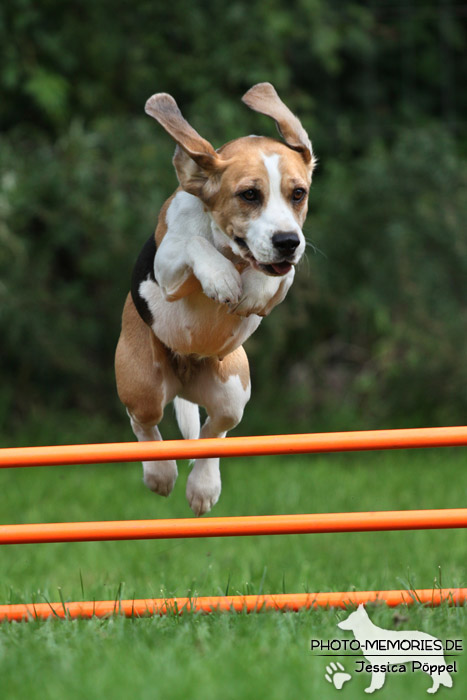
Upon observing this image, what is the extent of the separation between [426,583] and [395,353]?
4493 mm

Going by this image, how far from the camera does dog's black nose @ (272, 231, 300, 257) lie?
3.33 meters

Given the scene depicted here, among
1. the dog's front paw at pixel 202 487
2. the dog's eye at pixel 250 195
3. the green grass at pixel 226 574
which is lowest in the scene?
the green grass at pixel 226 574

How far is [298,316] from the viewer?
9.90 meters

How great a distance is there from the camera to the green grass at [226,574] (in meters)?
2.99

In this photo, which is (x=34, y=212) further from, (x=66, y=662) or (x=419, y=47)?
(x=66, y=662)

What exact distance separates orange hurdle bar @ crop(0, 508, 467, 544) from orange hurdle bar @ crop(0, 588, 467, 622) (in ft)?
1.26

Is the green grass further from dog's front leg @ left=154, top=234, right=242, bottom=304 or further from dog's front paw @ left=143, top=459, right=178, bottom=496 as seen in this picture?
dog's front leg @ left=154, top=234, right=242, bottom=304

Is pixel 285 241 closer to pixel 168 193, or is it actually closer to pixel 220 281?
pixel 220 281

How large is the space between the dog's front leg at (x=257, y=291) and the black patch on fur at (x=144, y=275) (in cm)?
46

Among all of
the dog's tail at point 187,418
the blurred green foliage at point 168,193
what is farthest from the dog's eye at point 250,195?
the blurred green foliage at point 168,193

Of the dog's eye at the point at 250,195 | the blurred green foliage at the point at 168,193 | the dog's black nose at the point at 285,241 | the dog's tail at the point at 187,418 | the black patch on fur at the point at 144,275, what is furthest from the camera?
the blurred green foliage at the point at 168,193

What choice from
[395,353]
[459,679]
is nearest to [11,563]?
[459,679]

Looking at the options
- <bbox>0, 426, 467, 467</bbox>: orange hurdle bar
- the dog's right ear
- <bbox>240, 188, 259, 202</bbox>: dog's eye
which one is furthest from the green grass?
the dog's right ear

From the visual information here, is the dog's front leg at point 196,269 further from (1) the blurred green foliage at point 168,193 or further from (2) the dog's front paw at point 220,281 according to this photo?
(1) the blurred green foliage at point 168,193
